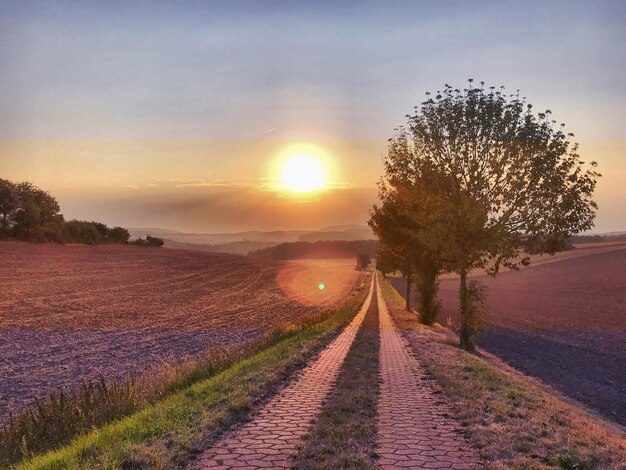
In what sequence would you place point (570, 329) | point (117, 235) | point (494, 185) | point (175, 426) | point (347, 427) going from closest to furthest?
point (347, 427) → point (175, 426) → point (494, 185) → point (570, 329) → point (117, 235)

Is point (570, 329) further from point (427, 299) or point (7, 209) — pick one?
point (7, 209)

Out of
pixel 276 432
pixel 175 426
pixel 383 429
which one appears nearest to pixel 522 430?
pixel 383 429

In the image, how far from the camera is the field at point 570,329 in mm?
24766

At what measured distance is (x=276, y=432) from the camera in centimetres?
1011

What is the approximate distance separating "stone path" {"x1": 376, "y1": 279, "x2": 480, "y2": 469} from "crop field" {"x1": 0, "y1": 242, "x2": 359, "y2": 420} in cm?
1052

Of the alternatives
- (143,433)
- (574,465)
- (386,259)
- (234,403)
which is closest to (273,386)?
(234,403)

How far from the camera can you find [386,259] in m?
54.3

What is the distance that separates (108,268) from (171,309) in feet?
80.3

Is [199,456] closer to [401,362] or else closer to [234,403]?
[234,403]

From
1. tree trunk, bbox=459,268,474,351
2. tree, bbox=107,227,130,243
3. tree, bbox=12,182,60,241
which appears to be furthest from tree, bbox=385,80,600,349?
tree, bbox=107,227,130,243

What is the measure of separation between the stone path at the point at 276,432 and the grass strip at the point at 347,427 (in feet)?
0.82

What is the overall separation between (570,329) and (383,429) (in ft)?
123

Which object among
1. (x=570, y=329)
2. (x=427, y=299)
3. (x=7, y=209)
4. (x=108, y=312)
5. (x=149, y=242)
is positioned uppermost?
(x=7, y=209)

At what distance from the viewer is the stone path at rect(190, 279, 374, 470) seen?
8516 mm
